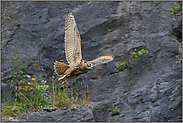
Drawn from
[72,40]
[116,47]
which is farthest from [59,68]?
[116,47]

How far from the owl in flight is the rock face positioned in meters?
1.83

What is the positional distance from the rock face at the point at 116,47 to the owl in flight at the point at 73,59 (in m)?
1.83

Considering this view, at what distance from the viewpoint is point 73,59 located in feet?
12.0

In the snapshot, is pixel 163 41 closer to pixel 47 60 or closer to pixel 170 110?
pixel 170 110

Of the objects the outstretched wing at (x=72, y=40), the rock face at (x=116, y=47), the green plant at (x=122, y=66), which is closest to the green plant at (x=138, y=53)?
the rock face at (x=116, y=47)

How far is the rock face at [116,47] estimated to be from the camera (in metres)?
5.01

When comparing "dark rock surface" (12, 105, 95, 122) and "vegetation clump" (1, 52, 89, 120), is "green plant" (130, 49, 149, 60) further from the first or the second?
"dark rock surface" (12, 105, 95, 122)

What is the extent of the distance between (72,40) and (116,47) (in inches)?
104

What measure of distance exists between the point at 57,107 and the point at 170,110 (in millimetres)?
2487

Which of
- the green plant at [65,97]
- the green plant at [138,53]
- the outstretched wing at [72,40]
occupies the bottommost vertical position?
the green plant at [65,97]

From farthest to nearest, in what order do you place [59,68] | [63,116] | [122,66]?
1. [122,66]
2. [63,116]
3. [59,68]

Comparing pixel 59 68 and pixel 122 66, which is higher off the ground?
pixel 59 68

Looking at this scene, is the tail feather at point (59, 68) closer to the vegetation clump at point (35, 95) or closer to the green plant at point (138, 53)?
the vegetation clump at point (35, 95)

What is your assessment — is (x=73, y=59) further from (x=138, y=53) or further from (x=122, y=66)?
(x=122, y=66)
